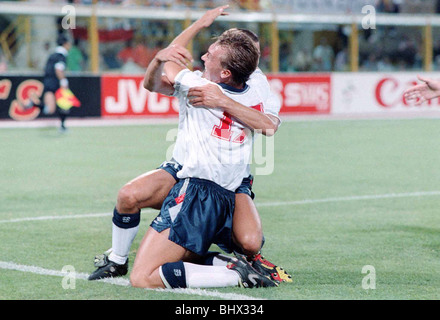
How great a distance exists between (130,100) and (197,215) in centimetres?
1621

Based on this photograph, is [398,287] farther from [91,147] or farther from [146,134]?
[146,134]

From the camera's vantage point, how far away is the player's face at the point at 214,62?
5.16 m

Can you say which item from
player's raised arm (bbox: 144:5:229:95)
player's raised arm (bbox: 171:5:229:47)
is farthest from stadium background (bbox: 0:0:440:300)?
Answer: player's raised arm (bbox: 171:5:229:47)

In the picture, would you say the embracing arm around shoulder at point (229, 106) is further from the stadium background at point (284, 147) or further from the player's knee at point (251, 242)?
the stadium background at point (284, 147)

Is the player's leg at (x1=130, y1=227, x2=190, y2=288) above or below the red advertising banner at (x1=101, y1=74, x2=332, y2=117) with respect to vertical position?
below

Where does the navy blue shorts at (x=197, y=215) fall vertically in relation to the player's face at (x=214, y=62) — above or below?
below

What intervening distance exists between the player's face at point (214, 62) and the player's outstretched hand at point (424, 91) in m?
1.74

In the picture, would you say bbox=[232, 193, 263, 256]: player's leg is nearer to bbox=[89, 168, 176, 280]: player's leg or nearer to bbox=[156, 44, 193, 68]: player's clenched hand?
bbox=[89, 168, 176, 280]: player's leg

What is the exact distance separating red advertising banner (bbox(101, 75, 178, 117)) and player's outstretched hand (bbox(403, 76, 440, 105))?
14.8 m

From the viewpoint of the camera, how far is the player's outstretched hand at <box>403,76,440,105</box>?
6.04 metres

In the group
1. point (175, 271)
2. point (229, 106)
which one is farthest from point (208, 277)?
point (229, 106)

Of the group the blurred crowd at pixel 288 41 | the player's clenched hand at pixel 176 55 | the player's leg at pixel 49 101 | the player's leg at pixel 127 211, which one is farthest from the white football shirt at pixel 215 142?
the blurred crowd at pixel 288 41

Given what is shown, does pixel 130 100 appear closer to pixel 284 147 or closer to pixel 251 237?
pixel 284 147

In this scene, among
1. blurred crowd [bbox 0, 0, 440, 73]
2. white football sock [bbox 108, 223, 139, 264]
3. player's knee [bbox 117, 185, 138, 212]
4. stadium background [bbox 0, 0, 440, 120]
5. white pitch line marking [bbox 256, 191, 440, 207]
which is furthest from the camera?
blurred crowd [bbox 0, 0, 440, 73]
